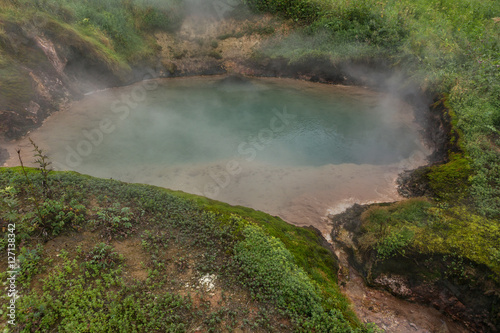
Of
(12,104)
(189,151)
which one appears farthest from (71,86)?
(189,151)

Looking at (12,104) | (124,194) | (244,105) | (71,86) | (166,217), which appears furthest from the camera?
(244,105)

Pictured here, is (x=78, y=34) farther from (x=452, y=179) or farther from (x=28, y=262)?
(x=452, y=179)

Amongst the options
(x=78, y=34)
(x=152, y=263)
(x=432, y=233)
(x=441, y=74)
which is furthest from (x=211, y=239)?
(x=78, y=34)

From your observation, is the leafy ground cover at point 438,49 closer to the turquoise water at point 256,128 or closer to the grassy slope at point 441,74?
the grassy slope at point 441,74

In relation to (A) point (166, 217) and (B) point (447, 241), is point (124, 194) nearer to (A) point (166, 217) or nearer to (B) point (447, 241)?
(A) point (166, 217)

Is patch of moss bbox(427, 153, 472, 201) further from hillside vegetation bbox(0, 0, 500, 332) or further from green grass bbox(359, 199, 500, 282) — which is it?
green grass bbox(359, 199, 500, 282)

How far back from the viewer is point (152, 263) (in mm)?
6152

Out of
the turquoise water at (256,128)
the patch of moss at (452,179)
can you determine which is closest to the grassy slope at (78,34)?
the turquoise water at (256,128)

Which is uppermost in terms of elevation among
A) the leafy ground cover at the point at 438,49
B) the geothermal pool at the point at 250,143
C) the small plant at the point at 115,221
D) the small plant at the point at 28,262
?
the leafy ground cover at the point at 438,49

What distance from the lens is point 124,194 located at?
802 centimetres

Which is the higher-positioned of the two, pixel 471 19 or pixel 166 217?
pixel 471 19

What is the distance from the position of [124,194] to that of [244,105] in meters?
12.9

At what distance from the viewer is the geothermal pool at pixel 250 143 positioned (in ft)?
40.1

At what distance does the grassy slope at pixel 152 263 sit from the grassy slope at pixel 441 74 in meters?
3.23
